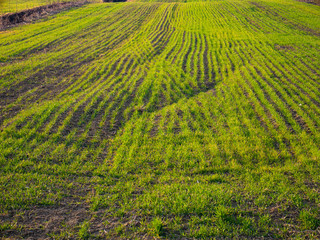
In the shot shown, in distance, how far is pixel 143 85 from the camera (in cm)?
1291

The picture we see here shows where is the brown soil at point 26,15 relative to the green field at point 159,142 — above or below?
above

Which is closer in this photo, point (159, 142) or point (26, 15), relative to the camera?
point (159, 142)

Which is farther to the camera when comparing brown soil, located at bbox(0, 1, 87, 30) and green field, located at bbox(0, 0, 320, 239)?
brown soil, located at bbox(0, 1, 87, 30)

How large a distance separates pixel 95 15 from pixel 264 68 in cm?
3013

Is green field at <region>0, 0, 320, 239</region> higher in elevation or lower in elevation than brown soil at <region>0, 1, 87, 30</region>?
lower

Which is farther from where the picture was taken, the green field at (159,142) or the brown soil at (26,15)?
the brown soil at (26,15)

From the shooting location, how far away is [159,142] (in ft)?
27.0

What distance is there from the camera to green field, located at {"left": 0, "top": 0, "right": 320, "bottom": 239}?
17.1ft

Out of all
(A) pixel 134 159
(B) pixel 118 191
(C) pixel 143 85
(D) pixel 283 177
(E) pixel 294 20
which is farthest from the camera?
(E) pixel 294 20

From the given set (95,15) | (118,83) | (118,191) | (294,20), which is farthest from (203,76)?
(95,15)

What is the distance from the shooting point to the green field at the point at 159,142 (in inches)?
205

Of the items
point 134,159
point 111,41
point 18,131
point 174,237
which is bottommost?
point 174,237

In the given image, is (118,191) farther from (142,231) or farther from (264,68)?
(264,68)

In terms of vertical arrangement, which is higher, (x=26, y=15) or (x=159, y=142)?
(x=26, y=15)
